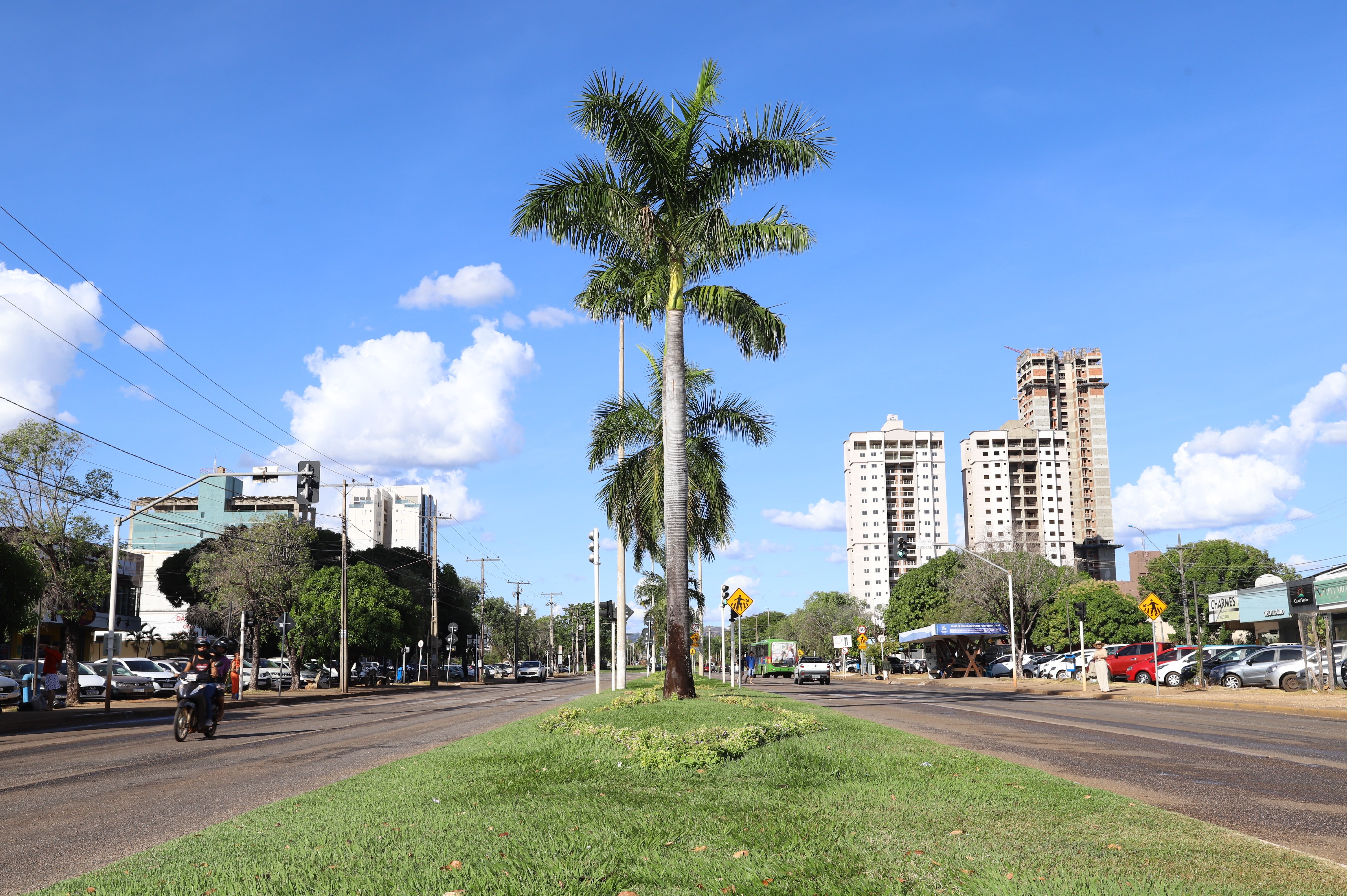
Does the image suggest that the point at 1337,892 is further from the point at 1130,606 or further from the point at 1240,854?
the point at 1130,606

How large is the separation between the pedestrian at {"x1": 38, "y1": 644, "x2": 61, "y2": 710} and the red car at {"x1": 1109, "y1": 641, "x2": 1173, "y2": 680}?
39612mm

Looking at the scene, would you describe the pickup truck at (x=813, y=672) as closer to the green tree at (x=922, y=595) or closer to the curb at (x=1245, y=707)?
the curb at (x=1245, y=707)

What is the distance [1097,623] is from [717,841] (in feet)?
274

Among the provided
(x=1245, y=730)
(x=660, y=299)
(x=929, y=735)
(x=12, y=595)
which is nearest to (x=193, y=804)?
(x=929, y=735)

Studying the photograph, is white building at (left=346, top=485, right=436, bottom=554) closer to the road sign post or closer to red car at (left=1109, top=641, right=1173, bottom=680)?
red car at (left=1109, top=641, right=1173, bottom=680)

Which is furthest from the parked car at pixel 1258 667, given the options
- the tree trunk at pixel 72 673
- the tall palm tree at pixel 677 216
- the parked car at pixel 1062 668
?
A: the tree trunk at pixel 72 673

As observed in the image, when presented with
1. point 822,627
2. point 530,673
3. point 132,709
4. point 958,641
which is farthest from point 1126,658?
point 822,627

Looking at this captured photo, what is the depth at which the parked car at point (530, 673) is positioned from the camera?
87000 millimetres

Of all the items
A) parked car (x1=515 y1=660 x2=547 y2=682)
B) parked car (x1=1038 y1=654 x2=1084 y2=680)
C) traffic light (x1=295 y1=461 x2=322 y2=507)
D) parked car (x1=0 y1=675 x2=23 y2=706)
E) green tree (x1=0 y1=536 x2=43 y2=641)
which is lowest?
parked car (x1=515 y1=660 x2=547 y2=682)

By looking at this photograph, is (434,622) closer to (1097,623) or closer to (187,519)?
(1097,623)

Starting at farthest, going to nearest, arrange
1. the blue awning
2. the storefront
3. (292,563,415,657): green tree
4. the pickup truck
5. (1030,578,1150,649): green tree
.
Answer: (1030,578,1150,649): green tree < the blue awning < (292,563,415,657): green tree < the pickup truck < the storefront

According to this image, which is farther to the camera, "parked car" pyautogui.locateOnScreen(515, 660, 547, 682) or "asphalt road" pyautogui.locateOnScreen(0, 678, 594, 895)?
"parked car" pyautogui.locateOnScreen(515, 660, 547, 682)

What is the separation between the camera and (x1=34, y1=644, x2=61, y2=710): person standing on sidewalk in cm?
3108

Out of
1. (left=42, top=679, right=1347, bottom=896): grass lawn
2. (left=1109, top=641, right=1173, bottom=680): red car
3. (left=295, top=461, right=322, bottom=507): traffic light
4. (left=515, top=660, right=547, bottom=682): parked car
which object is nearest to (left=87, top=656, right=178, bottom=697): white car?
(left=295, top=461, right=322, bottom=507): traffic light
